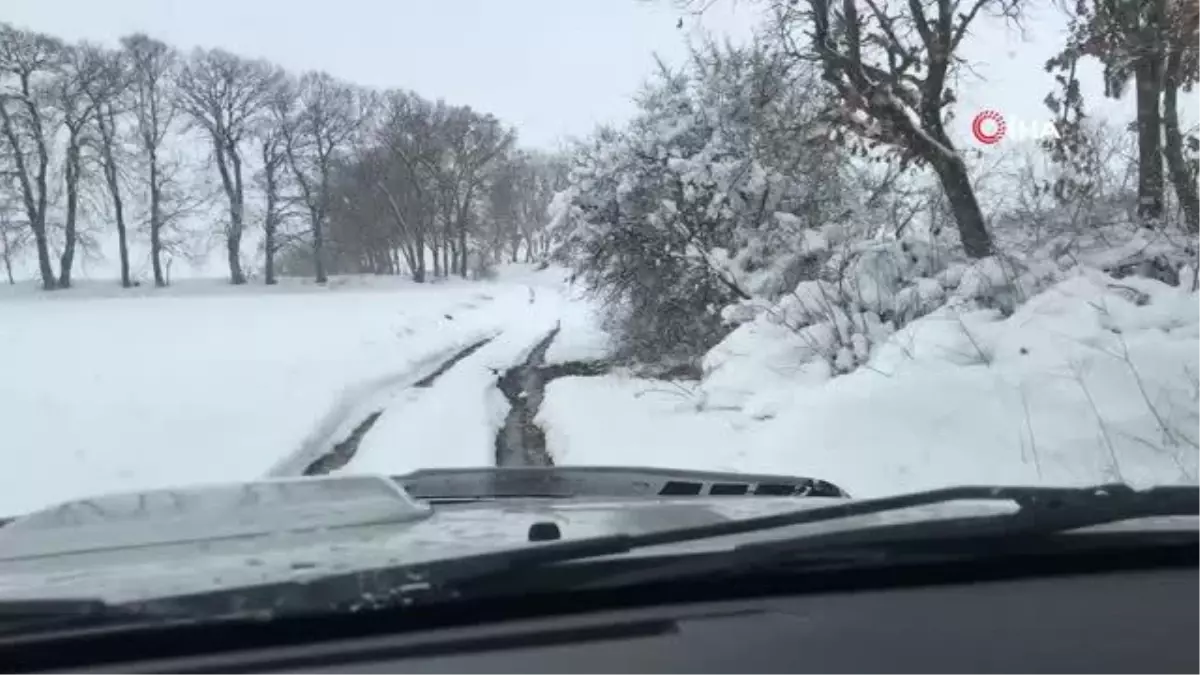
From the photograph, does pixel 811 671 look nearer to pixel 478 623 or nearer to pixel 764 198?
pixel 478 623

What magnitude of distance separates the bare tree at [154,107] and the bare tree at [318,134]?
6298mm

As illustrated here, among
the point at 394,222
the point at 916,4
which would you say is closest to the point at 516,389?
the point at 916,4

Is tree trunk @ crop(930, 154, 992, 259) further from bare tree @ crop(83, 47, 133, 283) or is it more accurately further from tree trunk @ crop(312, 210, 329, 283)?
tree trunk @ crop(312, 210, 329, 283)

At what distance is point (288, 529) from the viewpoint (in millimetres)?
3006

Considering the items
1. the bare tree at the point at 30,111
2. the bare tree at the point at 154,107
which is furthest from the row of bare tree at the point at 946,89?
the bare tree at the point at 154,107

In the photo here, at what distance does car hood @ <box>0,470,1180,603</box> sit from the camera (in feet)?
7.29

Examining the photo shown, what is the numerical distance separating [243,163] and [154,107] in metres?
6.90

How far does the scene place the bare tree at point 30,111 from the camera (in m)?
50.4

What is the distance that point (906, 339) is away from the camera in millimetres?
11141

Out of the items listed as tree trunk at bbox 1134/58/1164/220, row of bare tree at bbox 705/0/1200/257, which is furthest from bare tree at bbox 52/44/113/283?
tree trunk at bbox 1134/58/1164/220

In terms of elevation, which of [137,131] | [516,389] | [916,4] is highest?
[137,131]

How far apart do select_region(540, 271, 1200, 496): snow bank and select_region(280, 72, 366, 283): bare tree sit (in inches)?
2036

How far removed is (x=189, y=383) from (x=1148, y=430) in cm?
1593

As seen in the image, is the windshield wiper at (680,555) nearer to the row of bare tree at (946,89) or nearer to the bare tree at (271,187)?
the row of bare tree at (946,89)
